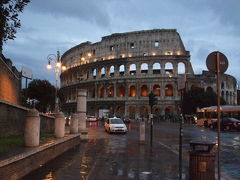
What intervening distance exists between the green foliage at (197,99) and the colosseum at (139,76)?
4392 mm

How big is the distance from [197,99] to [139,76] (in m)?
15.3

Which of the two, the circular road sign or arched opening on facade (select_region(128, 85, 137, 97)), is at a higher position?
arched opening on facade (select_region(128, 85, 137, 97))

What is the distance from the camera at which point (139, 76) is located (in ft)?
250

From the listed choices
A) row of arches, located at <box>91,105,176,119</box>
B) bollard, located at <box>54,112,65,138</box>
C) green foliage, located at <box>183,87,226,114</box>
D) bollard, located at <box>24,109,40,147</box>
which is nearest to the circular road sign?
bollard, located at <box>24,109,40,147</box>

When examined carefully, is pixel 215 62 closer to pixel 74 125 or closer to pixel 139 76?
pixel 74 125

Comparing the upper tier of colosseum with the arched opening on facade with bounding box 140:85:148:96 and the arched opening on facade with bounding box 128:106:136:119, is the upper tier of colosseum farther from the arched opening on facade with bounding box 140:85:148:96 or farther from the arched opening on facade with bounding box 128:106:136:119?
the arched opening on facade with bounding box 128:106:136:119

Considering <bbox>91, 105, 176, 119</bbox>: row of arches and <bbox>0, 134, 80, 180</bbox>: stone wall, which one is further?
<bbox>91, 105, 176, 119</bbox>: row of arches

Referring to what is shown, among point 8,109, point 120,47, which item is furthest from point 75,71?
point 8,109

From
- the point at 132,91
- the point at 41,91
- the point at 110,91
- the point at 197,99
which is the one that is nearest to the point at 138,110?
the point at 132,91

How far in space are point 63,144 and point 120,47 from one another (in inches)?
2740

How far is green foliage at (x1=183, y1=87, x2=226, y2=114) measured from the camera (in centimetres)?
6650

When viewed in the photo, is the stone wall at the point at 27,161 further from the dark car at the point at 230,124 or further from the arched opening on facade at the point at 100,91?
the arched opening on facade at the point at 100,91

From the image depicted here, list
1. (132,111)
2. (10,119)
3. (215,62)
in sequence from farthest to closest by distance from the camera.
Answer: (132,111) < (10,119) < (215,62)

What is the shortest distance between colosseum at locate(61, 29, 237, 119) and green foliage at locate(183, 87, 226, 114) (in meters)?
4.39
